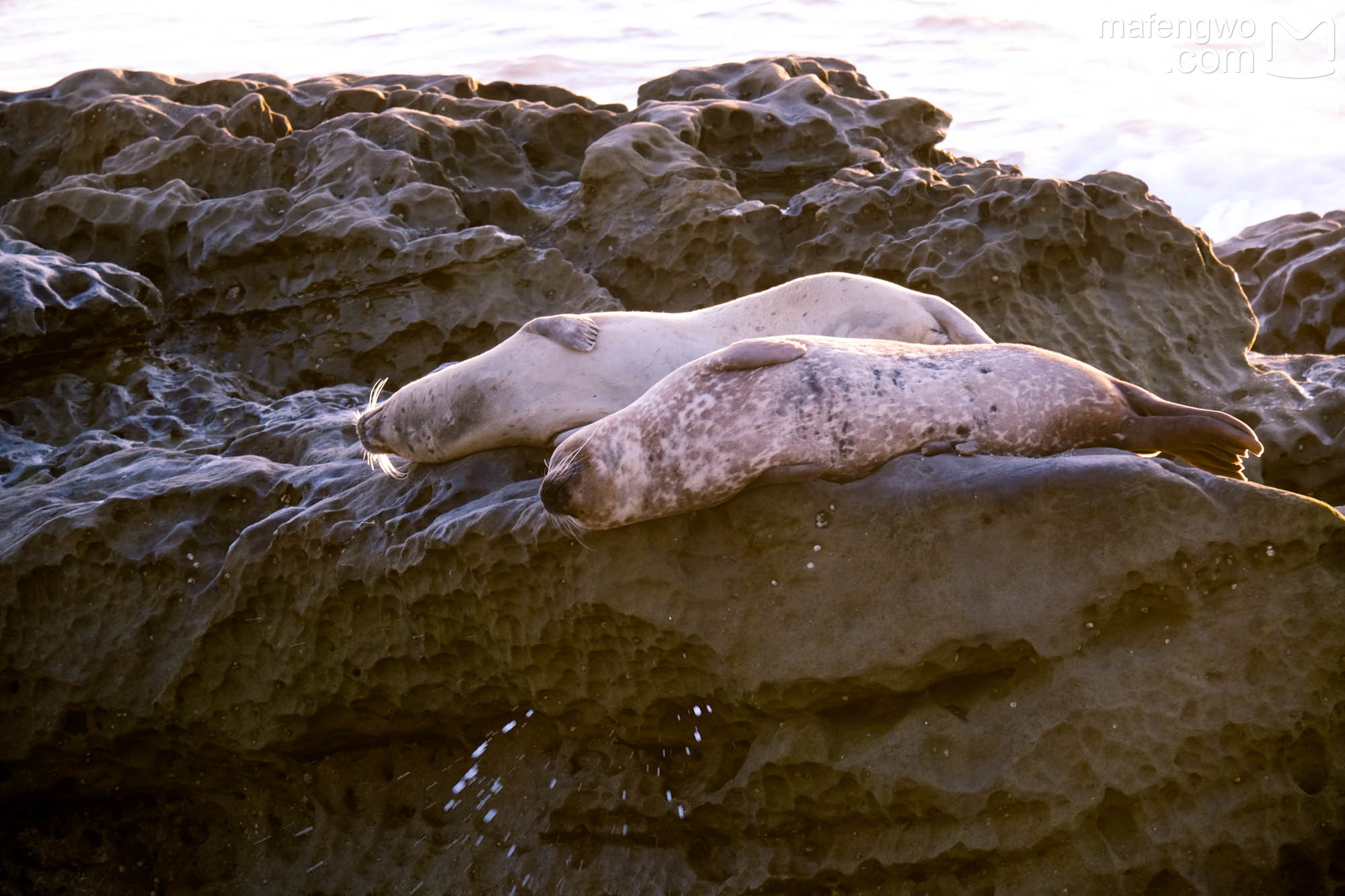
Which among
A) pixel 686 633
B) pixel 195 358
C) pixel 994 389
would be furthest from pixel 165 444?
pixel 994 389

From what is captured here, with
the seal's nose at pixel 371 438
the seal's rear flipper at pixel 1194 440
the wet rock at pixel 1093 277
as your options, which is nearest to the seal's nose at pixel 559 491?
the seal's nose at pixel 371 438

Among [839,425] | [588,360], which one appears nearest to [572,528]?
[839,425]

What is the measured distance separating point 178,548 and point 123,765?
918mm

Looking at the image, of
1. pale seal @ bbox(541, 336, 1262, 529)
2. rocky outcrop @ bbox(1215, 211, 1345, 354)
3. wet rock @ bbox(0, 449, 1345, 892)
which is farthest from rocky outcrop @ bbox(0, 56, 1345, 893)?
rocky outcrop @ bbox(1215, 211, 1345, 354)

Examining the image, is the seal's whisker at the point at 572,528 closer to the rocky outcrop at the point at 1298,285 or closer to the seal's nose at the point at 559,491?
the seal's nose at the point at 559,491

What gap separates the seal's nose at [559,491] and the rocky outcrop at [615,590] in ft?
0.47

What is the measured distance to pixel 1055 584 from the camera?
3.73m

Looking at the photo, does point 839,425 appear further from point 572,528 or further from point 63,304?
point 63,304

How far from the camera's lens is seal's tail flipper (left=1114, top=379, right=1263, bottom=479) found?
405 cm

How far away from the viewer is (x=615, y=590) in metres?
4.09

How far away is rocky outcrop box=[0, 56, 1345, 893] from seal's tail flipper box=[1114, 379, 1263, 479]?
0.27 m

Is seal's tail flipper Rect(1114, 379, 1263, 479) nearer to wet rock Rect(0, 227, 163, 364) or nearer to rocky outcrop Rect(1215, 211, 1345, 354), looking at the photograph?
rocky outcrop Rect(1215, 211, 1345, 354)

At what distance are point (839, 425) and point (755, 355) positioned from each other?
1.15ft

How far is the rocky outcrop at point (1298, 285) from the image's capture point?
324 inches
